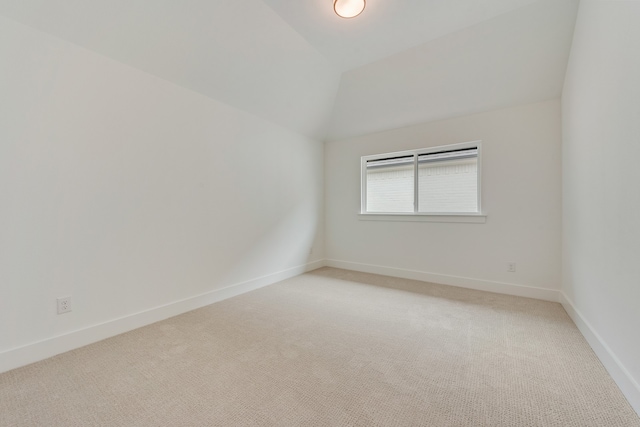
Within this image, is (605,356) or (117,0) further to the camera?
(117,0)

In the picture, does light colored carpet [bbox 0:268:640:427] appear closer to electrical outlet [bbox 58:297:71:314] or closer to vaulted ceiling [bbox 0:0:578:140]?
electrical outlet [bbox 58:297:71:314]

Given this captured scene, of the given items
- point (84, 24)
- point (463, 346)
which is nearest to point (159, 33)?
point (84, 24)

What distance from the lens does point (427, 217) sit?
3535 mm

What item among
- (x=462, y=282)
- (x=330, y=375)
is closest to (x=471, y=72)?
(x=462, y=282)

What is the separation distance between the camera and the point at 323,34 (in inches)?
103

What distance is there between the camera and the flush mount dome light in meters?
2.06

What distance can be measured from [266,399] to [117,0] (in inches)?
111

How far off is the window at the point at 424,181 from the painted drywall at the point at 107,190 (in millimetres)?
1963

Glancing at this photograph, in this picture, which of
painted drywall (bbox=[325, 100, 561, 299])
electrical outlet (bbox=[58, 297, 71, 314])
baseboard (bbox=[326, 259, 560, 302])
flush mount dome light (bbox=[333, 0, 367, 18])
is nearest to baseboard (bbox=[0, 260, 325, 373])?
electrical outlet (bbox=[58, 297, 71, 314])

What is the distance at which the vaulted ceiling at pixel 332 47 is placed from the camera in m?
1.96

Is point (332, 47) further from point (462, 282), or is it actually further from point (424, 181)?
point (462, 282)

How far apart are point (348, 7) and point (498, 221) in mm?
2810

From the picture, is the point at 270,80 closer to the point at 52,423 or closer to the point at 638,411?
the point at 52,423

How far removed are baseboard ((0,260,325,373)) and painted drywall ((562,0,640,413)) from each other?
10.4 feet
